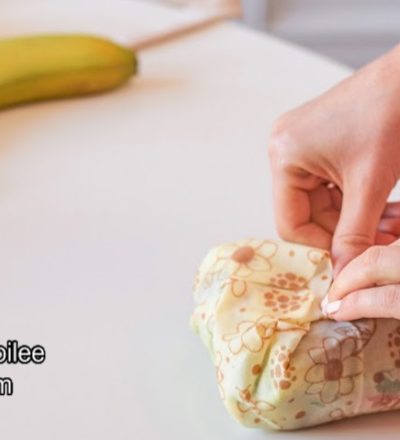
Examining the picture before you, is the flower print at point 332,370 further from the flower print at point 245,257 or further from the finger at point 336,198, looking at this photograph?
the finger at point 336,198

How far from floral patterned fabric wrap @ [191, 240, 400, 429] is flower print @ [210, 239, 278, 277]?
0.04 meters

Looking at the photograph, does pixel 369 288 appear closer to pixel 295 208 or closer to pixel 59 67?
pixel 295 208

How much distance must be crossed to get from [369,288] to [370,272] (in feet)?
0.04

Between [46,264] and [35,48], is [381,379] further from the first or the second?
[35,48]

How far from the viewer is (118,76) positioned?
1228 mm

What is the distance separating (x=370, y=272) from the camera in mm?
703

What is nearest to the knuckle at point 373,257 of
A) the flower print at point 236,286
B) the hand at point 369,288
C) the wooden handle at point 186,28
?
the hand at point 369,288

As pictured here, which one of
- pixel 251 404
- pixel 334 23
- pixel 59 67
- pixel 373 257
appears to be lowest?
pixel 251 404

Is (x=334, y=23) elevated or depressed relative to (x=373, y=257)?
elevated

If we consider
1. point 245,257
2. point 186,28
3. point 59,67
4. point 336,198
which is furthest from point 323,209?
point 186,28

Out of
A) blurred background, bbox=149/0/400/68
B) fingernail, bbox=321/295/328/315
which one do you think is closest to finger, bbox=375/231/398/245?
fingernail, bbox=321/295/328/315

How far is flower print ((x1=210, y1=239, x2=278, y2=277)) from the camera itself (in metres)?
0.78

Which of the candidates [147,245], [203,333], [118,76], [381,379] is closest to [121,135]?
[118,76]

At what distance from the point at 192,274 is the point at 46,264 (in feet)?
0.44
